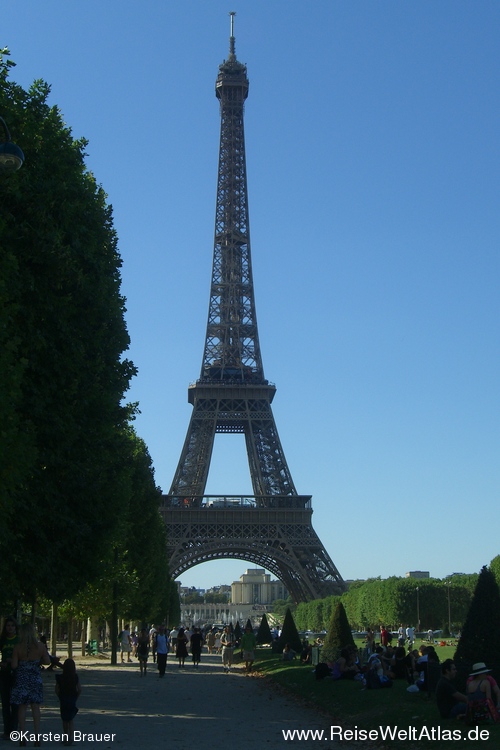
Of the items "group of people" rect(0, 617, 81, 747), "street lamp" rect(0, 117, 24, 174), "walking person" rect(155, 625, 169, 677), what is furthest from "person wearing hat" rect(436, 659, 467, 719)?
"walking person" rect(155, 625, 169, 677)

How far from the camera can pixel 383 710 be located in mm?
20234

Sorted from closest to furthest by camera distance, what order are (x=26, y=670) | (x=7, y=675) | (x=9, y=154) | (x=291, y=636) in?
(x=9, y=154) → (x=26, y=670) → (x=7, y=675) → (x=291, y=636)

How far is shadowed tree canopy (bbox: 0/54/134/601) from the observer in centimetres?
2227

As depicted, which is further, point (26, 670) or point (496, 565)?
point (496, 565)

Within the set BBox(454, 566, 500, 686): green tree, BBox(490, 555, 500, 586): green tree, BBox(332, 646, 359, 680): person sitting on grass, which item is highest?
BBox(490, 555, 500, 586): green tree

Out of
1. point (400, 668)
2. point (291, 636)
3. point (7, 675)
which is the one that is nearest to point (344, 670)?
point (400, 668)

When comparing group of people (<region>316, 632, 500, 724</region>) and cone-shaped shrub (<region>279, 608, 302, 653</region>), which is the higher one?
group of people (<region>316, 632, 500, 724</region>)

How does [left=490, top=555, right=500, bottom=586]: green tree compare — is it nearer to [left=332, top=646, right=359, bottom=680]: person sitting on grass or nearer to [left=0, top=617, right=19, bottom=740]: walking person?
[left=332, top=646, right=359, bottom=680]: person sitting on grass

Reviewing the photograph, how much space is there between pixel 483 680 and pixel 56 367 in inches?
463

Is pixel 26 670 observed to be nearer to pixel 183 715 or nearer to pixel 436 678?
pixel 183 715

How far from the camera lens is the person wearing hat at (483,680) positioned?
55.0 feet

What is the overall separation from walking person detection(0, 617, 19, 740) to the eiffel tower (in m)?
72.9

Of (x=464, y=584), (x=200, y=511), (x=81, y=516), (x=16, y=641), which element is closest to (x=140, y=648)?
(x=81, y=516)

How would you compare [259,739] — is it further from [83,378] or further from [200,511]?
[200,511]
